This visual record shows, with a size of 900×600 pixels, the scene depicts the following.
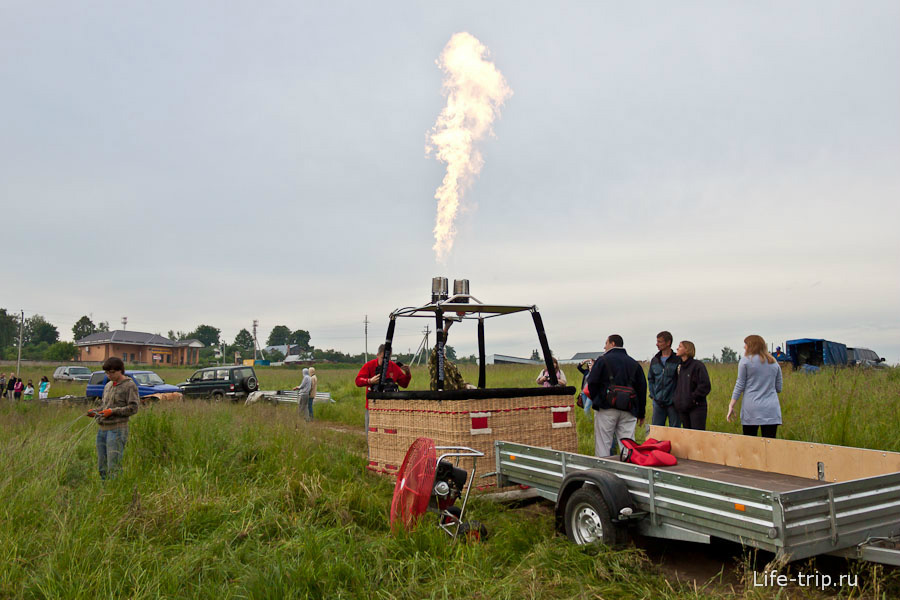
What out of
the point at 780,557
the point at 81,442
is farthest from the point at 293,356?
the point at 780,557

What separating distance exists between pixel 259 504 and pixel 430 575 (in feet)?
7.14

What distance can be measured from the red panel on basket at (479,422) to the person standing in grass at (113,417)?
12.7 ft

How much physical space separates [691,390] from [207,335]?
125 m

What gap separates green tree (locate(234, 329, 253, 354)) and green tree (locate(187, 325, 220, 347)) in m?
3.77

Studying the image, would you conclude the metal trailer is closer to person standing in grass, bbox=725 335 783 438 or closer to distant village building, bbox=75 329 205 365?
person standing in grass, bbox=725 335 783 438

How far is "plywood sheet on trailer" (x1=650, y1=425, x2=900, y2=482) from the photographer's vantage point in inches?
179

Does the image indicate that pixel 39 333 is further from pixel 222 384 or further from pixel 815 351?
pixel 815 351

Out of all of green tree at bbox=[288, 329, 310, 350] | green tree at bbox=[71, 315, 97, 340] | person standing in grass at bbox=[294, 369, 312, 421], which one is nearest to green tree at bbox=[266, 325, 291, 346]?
green tree at bbox=[288, 329, 310, 350]

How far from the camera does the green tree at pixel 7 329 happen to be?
106 m

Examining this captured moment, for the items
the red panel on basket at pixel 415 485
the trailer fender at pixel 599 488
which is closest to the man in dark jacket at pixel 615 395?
the trailer fender at pixel 599 488

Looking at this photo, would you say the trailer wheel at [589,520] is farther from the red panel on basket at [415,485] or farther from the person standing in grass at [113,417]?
the person standing in grass at [113,417]

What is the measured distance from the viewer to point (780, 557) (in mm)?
3250

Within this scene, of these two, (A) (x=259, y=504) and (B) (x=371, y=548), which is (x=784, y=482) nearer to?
(B) (x=371, y=548)

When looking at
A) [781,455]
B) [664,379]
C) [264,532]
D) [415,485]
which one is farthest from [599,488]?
[664,379]
